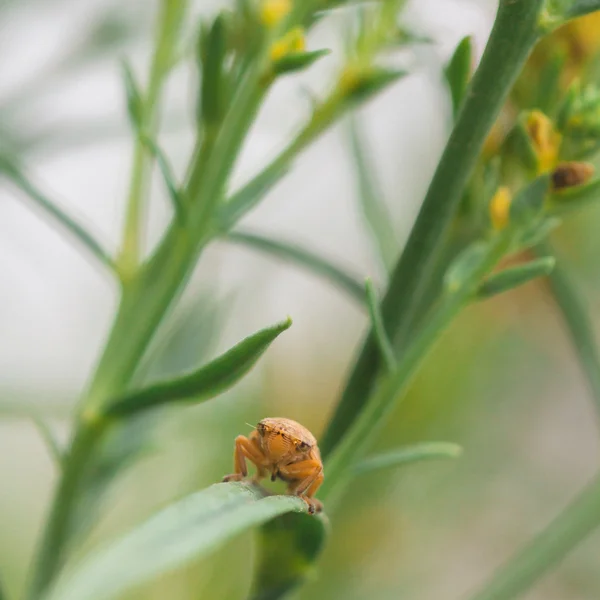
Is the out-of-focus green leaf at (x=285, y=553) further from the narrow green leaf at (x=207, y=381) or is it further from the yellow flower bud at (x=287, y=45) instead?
the yellow flower bud at (x=287, y=45)

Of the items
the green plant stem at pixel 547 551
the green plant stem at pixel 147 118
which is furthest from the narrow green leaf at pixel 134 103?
the green plant stem at pixel 547 551

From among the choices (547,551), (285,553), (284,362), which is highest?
(285,553)

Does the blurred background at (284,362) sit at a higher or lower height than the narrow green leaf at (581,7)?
lower

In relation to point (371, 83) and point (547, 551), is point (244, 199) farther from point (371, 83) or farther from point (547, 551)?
point (547, 551)

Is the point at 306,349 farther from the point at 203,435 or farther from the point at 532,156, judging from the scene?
the point at 532,156

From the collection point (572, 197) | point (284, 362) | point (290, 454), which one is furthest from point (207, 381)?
point (284, 362)

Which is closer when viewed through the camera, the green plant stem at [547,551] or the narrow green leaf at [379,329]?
the narrow green leaf at [379,329]
